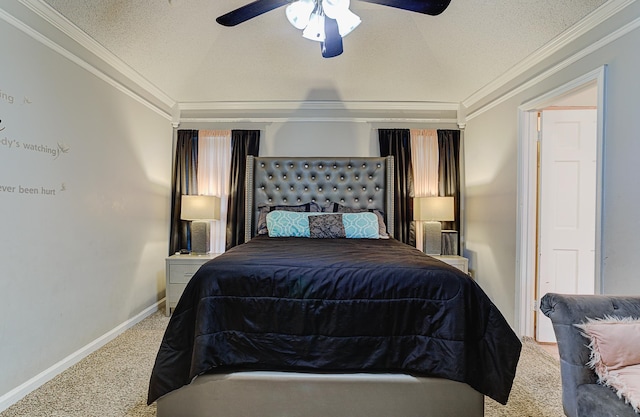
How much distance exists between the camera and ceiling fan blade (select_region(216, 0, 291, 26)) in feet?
6.26

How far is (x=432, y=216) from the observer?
11.5 ft

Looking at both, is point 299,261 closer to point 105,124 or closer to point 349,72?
point 105,124

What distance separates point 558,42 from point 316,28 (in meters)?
1.80

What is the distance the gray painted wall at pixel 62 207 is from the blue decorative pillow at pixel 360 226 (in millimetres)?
2072

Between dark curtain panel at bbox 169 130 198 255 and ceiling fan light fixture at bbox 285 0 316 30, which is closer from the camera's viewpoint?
ceiling fan light fixture at bbox 285 0 316 30

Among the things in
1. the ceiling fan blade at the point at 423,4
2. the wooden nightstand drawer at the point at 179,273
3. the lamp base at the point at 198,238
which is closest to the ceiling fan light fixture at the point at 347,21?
the ceiling fan blade at the point at 423,4

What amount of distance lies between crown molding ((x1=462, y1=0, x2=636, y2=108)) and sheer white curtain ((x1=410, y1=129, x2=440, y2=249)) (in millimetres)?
→ 663

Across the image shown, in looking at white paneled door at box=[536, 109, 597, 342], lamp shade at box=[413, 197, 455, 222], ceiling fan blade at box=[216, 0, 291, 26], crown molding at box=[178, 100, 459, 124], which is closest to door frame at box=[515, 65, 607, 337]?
white paneled door at box=[536, 109, 597, 342]

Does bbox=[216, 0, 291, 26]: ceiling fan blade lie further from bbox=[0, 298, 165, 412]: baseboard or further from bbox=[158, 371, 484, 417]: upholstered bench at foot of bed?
bbox=[0, 298, 165, 412]: baseboard

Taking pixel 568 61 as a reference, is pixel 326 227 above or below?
below

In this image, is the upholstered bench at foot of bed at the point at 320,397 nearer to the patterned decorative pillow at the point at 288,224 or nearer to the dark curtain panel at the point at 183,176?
the patterned decorative pillow at the point at 288,224

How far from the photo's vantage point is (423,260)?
1896 mm

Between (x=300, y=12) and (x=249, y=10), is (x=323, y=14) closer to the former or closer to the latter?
(x=300, y=12)

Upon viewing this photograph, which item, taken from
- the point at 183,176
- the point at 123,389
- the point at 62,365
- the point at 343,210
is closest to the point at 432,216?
the point at 343,210
